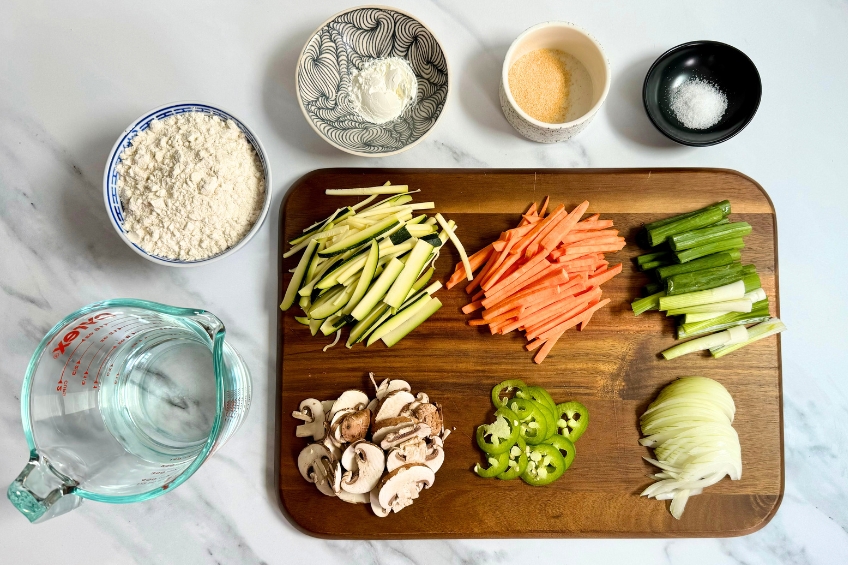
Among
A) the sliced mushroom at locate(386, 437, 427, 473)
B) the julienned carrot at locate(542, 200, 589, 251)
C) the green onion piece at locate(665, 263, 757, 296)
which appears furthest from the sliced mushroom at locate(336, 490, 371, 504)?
the green onion piece at locate(665, 263, 757, 296)

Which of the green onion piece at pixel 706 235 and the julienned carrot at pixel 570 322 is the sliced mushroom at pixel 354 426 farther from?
the green onion piece at pixel 706 235

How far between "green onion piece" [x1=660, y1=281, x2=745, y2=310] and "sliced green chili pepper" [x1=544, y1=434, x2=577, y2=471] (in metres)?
0.61

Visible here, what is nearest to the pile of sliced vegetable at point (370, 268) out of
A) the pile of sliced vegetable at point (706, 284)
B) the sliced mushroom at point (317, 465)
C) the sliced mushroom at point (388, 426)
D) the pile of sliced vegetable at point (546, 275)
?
the pile of sliced vegetable at point (546, 275)

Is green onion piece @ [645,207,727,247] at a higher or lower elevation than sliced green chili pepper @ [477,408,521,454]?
higher

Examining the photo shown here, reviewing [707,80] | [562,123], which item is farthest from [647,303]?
[707,80]

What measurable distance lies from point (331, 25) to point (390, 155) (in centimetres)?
53

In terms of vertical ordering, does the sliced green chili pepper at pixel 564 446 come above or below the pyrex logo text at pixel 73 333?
below

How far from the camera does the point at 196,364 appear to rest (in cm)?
219

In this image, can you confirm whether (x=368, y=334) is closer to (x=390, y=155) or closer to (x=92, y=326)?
(x=390, y=155)

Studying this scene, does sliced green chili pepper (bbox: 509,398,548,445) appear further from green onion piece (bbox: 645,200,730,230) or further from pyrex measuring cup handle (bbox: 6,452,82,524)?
pyrex measuring cup handle (bbox: 6,452,82,524)

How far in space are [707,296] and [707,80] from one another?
0.84m

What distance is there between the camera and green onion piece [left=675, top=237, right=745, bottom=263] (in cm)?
218

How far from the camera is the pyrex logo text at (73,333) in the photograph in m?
1.83

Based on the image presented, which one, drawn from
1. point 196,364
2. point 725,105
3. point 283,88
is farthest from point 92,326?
point 725,105
